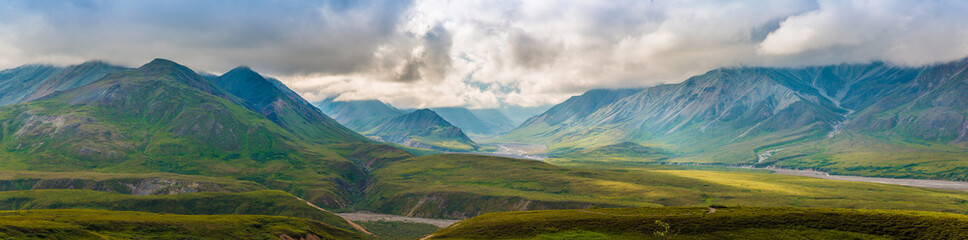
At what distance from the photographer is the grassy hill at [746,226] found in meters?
86.4

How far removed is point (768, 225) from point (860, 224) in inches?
624

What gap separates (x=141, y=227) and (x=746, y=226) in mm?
154286

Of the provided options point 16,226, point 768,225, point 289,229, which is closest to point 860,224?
point 768,225

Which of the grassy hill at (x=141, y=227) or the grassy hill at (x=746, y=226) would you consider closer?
the grassy hill at (x=746, y=226)

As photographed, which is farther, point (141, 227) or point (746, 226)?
point (141, 227)

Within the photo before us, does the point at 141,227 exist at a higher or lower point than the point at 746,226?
lower

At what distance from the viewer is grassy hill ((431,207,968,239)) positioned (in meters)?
86.4

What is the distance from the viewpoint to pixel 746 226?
321 feet

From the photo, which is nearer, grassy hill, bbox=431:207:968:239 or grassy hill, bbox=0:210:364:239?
grassy hill, bbox=431:207:968:239

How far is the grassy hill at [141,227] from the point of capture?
97.8m

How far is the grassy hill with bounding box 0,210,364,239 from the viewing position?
9775 cm

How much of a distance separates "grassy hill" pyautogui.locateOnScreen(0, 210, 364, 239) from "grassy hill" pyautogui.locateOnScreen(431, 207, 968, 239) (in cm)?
6529

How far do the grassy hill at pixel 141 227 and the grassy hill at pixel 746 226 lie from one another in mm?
65290

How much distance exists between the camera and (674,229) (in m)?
100
